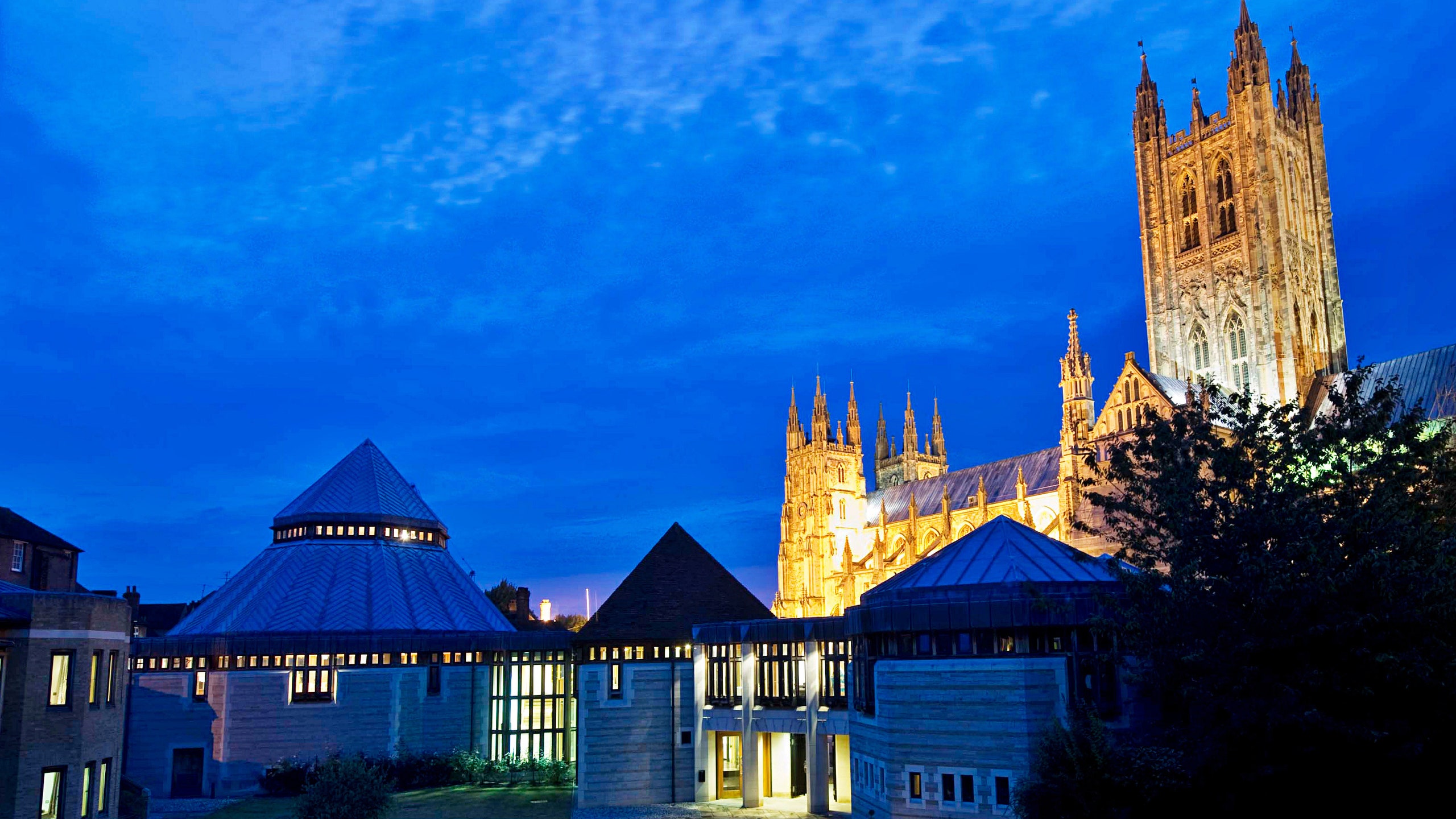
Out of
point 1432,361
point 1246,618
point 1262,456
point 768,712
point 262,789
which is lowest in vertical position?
point 262,789

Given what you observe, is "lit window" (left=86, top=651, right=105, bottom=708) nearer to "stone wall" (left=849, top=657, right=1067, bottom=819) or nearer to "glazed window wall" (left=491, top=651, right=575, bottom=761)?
"glazed window wall" (left=491, top=651, right=575, bottom=761)

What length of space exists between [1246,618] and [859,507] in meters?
97.1

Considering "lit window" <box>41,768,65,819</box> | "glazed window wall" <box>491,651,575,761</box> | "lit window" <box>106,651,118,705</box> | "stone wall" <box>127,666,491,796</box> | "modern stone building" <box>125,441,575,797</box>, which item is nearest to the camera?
"lit window" <box>41,768,65,819</box>

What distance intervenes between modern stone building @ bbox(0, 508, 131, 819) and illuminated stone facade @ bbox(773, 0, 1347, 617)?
5714 centimetres

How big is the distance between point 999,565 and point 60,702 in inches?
1054

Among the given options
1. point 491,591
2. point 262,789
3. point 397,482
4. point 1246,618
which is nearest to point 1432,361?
point 1246,618

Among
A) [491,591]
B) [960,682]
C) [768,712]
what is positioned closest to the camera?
[960,682]

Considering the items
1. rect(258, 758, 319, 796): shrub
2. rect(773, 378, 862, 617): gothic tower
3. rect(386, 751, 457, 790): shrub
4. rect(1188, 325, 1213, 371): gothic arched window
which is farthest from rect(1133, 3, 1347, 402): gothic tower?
rect(258, 758, 319, 796): shrub

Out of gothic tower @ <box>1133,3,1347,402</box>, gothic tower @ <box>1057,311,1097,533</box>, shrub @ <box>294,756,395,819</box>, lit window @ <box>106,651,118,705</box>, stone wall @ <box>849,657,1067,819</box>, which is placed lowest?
shrub @ <box>294,756,395,819</box>

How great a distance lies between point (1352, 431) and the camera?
92.1 ft

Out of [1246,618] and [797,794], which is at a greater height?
[1246,618]

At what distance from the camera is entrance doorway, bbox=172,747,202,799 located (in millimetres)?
49125

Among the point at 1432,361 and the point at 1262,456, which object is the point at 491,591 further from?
the point at 1262,456

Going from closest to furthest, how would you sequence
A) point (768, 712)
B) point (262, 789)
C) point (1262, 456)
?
point (1262, 456) < point (768, 712) < point (262, 789)
